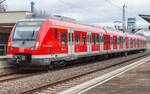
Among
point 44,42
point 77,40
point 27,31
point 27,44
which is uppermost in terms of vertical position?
point 27,31

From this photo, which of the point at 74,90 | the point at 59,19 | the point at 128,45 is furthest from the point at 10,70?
the point at 128,45

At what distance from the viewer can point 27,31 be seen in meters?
13.9

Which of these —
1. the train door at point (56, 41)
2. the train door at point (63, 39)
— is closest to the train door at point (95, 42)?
the train door at point (63, 39)

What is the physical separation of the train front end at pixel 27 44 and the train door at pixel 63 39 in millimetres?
1394

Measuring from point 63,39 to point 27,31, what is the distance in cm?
241

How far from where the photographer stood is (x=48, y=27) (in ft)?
45.9

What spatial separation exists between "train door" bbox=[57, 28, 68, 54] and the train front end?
139cm

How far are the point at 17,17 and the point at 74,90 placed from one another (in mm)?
17648

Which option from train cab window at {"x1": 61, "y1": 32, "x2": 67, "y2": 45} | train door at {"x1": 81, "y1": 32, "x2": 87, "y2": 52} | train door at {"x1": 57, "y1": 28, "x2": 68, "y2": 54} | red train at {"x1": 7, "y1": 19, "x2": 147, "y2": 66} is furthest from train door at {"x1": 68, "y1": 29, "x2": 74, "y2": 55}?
train door at {"x1": 81, "y1": 32, "x2": 87, "y2": 52}

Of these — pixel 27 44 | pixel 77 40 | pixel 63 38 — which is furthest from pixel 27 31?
pixel 77 40

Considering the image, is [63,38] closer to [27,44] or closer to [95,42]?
[27,44]

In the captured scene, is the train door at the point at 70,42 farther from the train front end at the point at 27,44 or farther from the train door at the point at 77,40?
the train front end at the point at 27,44

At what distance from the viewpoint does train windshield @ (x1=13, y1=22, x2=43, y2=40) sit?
1368 cm

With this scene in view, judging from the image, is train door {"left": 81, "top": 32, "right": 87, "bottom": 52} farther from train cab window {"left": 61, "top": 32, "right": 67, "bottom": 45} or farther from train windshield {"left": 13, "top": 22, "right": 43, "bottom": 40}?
train windshield {"left": 13, "top": 22, "right": 43, "bottom": 40}
